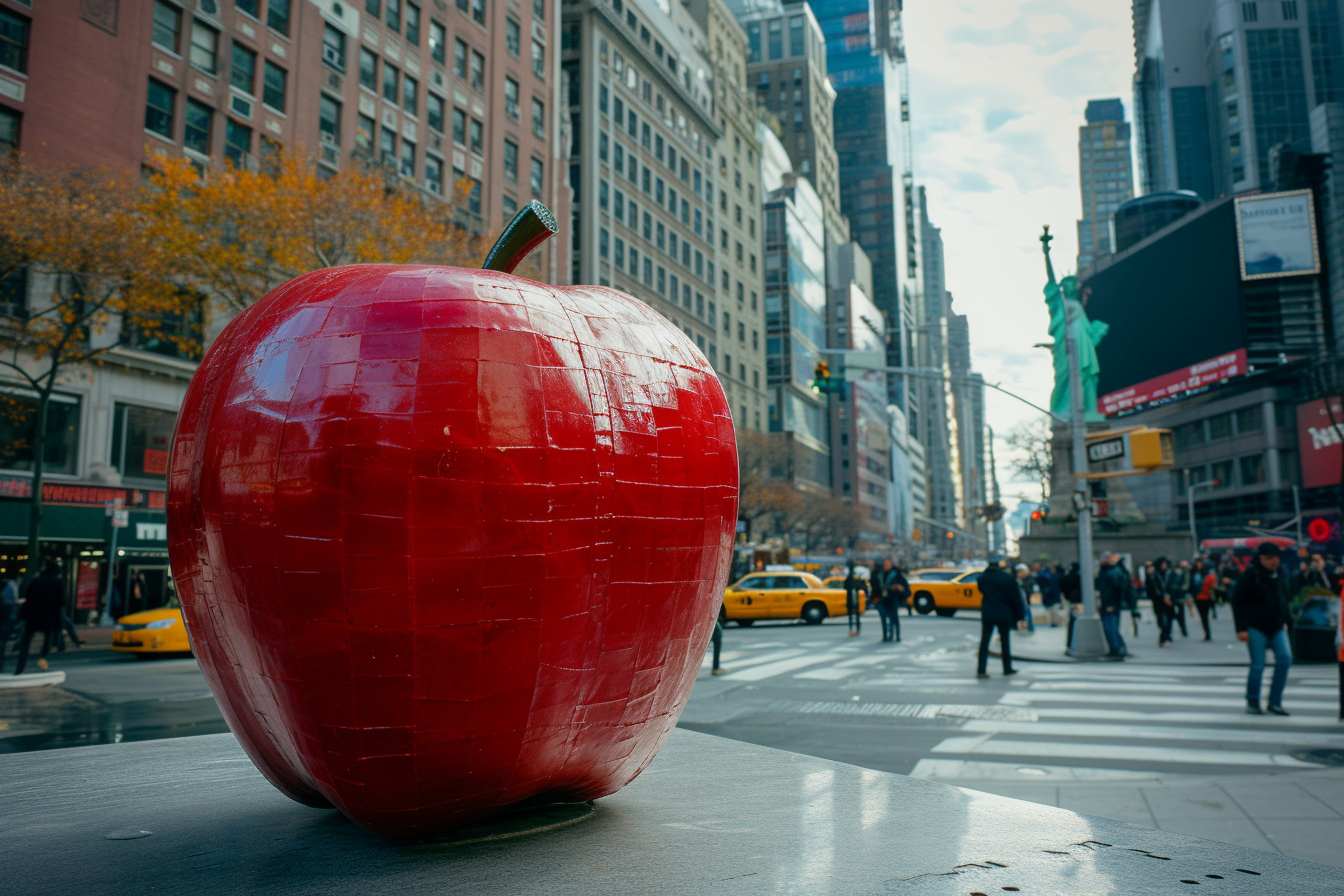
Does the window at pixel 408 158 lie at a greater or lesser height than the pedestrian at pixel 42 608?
greater

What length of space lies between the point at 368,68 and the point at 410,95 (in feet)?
7.60

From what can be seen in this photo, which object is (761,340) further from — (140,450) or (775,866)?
(775,866)

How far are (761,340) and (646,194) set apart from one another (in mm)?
21248

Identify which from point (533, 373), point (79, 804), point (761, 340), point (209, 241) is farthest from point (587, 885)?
point (761, 340)

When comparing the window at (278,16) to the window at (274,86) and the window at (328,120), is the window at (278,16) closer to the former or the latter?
the window at (274,86)

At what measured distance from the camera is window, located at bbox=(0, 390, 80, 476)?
900 inches

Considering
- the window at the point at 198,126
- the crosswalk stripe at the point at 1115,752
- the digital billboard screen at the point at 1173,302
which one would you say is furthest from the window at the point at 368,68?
the digital billboard screen at the point at 1173,302

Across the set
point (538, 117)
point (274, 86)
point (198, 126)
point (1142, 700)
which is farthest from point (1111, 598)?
point (538, 117)

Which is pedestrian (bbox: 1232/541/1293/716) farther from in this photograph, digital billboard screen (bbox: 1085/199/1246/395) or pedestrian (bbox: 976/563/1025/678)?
digital billboard screen (bbox: 1085/199/1246/395)

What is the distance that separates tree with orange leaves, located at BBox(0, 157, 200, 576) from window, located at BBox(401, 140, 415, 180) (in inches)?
553

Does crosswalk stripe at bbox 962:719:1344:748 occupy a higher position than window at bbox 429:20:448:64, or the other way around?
window at bbox 429:20:448:64

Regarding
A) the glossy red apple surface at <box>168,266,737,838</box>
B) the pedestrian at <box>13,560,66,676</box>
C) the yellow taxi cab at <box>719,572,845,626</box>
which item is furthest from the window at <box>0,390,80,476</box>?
the glossy red apple surface at <box>168,266,737,838</box>

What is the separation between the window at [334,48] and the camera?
32.9 metres

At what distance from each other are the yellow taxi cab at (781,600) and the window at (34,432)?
1920 centimetres
